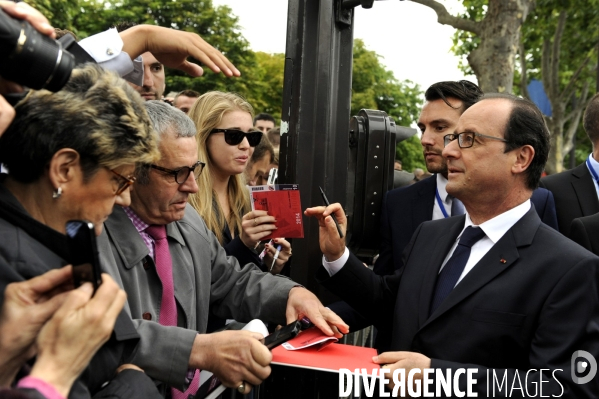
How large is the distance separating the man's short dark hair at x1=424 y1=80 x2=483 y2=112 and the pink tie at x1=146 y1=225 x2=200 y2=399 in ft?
7.84

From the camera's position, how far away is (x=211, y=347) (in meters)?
2.80

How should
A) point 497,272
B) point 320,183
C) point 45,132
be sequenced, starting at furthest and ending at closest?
point 320,183 → point 497,272 → point 45,132

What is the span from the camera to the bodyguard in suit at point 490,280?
2.78 meters

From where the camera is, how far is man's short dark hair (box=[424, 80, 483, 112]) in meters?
4.75

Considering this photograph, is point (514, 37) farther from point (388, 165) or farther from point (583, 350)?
point (583, 350)

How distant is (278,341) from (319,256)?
57.8 inches

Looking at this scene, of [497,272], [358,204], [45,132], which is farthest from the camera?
[358,204]

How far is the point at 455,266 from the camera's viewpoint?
Answer: 3.21 metres

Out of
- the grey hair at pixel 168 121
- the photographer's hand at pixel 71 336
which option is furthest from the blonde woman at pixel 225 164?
the photographer's hand at pixel 71 336

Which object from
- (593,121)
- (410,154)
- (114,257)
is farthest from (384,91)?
(114,257)

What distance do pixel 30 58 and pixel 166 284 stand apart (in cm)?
140

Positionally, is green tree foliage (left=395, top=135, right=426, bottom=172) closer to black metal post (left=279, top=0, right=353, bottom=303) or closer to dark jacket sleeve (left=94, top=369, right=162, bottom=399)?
black metal post (left=279, top=0, right=353, bottom=303)

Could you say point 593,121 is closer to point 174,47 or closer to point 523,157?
point 523,157

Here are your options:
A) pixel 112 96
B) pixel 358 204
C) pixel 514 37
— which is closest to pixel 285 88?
pixel 358 204
